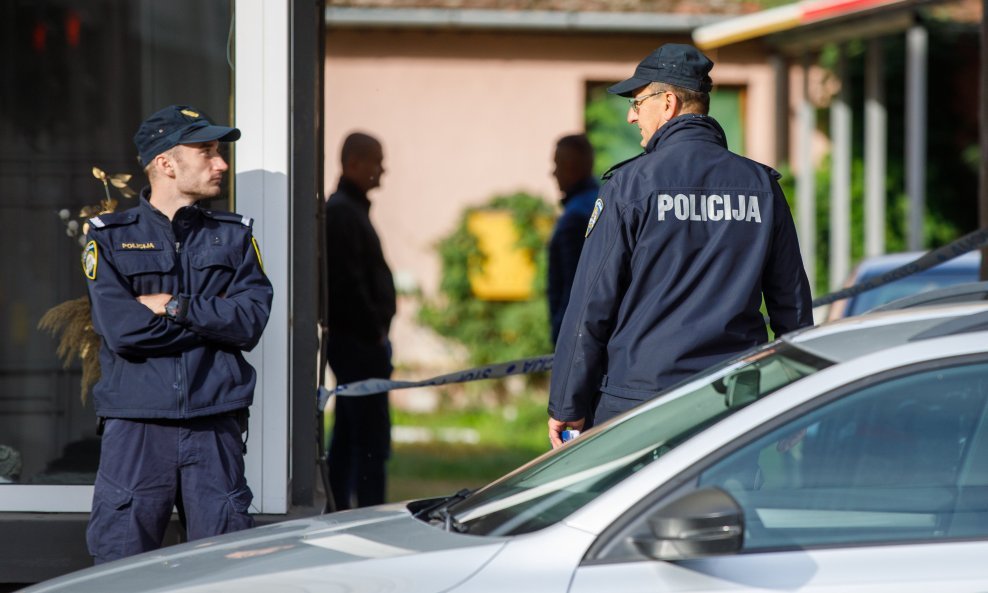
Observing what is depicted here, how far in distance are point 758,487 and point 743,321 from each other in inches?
49.4

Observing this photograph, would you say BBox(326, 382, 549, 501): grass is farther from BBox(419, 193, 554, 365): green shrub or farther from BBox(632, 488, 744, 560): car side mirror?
BBox(632, 488, 744, 560): car side mirror

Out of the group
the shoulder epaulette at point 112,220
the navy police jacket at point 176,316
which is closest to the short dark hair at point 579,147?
the navy police jacket at point 176,316

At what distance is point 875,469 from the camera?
9.47ft

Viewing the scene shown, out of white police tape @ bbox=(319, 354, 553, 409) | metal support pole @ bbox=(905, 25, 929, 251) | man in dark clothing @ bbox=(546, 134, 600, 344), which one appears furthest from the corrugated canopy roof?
white police tape @ bbox=(319, 354, 553, 409)

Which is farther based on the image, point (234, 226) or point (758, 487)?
point (234, 226)

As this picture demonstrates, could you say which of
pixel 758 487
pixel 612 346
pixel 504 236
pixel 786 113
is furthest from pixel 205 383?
pixel 786 113

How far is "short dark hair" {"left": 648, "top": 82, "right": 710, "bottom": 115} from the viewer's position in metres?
4.18

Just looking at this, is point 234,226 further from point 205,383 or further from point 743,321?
point 743,321

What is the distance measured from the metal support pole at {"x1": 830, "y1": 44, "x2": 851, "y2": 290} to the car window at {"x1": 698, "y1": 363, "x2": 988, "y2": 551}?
360 inches

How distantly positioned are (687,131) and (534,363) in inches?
71.5

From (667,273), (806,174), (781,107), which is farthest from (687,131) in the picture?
(781,107)

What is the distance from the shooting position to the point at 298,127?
518cm

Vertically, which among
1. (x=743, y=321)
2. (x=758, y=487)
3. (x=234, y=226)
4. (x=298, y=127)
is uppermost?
(x=298, y=127)

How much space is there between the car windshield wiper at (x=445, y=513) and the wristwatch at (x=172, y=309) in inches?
44.3
